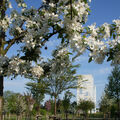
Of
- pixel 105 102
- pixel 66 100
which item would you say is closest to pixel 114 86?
pixel 105 102

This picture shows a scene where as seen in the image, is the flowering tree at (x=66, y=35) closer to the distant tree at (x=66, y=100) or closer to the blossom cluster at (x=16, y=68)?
the blossom cluster at (x=16, y=68)

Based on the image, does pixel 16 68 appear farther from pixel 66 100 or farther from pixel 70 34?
pixel 66 100

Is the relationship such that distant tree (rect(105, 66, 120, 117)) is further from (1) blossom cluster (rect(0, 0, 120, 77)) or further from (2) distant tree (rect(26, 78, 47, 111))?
(1) blossom cluster (rect(0, 0, 120, 77))

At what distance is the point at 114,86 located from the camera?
28750mm

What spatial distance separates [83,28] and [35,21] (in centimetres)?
122

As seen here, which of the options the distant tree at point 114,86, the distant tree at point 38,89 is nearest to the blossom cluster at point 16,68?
the distant tree at point 38,89

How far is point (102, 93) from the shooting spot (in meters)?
32.1

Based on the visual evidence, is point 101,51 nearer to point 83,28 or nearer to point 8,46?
point 83,28

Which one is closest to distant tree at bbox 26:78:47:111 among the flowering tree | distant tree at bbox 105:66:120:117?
distant tree at bbox 105:66:120:117

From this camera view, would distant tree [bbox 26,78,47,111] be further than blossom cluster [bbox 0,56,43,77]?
Yes

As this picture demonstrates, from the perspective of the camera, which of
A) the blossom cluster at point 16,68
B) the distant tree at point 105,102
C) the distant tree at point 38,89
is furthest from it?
the distant tree at point 105,102

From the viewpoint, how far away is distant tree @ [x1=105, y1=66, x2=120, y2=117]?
2836cm

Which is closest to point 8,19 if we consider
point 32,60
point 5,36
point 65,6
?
point 5,36

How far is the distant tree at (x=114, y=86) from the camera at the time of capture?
2836 centimetres
